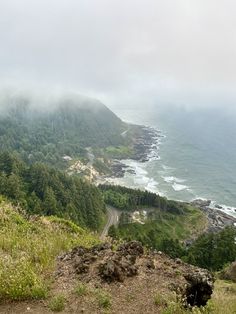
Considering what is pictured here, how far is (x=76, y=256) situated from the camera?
1271 cm

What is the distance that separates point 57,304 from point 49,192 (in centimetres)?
9346

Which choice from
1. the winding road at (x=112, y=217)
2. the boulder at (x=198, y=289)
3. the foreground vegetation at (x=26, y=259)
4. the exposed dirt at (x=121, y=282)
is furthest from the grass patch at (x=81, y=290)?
the winding road at (x=112, y=217)

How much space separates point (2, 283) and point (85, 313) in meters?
2.17

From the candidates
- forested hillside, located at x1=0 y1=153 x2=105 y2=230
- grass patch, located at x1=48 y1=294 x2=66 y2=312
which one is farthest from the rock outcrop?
forested hillside, located at x1=0 y1=153 x2=105 y2=230

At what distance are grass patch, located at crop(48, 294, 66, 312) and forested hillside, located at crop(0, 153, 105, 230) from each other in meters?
71.6

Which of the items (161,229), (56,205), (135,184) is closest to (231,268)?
(56,205)

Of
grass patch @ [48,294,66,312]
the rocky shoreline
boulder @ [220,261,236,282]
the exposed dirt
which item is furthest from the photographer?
the rocky shoreline

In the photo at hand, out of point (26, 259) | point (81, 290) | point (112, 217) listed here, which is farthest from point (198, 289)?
point (112, 217)

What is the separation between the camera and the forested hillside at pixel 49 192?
292 feet

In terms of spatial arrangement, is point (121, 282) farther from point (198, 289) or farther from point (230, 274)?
point (230, 274)

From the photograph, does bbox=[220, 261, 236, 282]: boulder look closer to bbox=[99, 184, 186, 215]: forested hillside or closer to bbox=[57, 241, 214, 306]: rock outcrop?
bbox=[57, 241, 214, 306]: rock outcrop

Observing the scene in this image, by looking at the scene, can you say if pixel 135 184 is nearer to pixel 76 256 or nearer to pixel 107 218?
pixel 107 218

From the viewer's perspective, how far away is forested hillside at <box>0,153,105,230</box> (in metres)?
89.0

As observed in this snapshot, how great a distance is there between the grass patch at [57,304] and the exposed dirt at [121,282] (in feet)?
0.37
